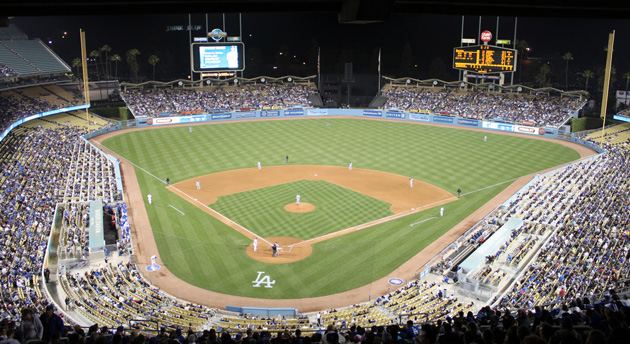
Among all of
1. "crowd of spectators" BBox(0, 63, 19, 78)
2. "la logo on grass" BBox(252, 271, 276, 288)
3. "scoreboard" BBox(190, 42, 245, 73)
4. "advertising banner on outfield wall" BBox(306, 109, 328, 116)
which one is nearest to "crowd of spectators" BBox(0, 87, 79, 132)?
"crowd of spectators" BBox(0, 63, 19, 78)

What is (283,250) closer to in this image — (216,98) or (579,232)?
(579,232)

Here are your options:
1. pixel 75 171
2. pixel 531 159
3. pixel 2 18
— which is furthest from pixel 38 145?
pixel 531 159

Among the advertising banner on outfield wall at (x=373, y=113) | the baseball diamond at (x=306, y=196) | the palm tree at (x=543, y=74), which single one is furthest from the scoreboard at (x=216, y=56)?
the palm tree at (x=543, y=74)

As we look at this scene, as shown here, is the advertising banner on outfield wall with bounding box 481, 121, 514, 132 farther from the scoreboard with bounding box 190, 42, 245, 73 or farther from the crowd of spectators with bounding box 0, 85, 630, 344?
the scoreboard with bounding box 190, 42, 245, 73

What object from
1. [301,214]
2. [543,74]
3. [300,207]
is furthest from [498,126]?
[301,214]

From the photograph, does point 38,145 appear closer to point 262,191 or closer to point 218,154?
point 218,154

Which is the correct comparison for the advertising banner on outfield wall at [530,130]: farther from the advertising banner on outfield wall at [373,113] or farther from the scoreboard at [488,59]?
the advertising banner on outfield wall at [373,113]

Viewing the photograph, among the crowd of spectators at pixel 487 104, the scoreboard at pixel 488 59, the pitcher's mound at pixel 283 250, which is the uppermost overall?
the scoreboard at pixel 488 59
